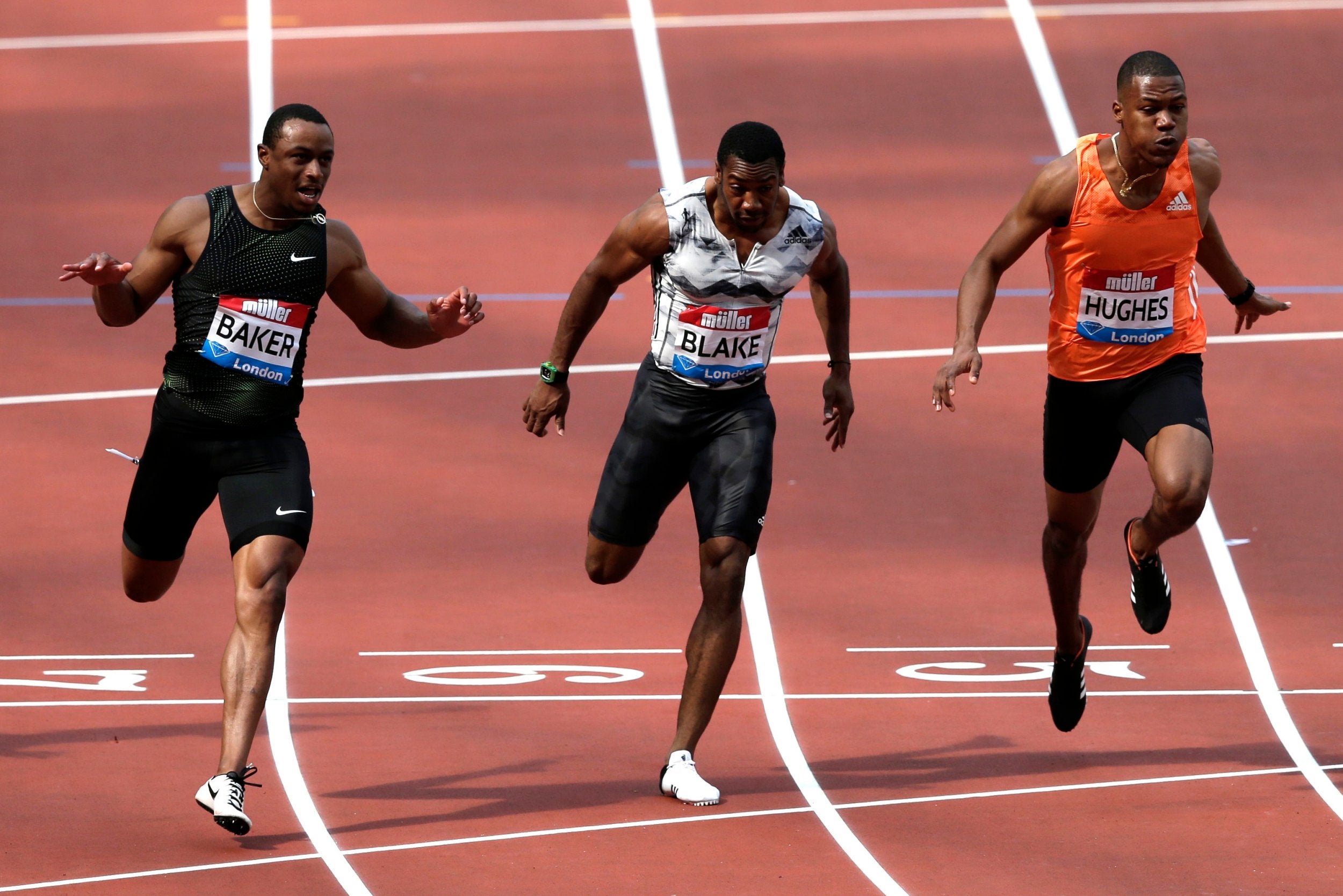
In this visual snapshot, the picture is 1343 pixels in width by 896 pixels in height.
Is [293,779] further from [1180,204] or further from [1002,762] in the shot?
[1180,204]

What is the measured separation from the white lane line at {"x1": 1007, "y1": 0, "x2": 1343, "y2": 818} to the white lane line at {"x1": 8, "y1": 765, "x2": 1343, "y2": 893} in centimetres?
17

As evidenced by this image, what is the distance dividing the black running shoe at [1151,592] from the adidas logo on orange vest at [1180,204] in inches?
43.7

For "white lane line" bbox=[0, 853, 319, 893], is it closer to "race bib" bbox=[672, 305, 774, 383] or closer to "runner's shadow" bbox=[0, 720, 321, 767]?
"runner's shadow" bbox=[0, 720, 321, 767]

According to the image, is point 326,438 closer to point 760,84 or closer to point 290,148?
point 290,148

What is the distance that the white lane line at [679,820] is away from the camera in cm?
674

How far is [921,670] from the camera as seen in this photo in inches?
372

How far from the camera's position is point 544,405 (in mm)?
7852

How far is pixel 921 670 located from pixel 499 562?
2.33 m

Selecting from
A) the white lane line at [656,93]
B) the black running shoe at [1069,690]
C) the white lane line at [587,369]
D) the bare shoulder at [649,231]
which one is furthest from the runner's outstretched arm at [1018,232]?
the white lane line at [656,93]

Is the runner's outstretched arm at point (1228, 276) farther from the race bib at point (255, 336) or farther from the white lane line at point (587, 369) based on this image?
the white lane line at point (587, 369)

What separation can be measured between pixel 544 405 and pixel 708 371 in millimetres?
606

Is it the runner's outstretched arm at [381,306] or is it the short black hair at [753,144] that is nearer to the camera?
the short black hair at [753,144]

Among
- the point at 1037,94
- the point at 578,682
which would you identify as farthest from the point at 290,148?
the point at 1037,94

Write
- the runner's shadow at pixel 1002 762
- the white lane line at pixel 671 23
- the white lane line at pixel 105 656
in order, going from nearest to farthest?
the runner's shadow at pixel 1002 762 → the white lane line at pixel 105 656 → the white lane line at pixel 671 23
